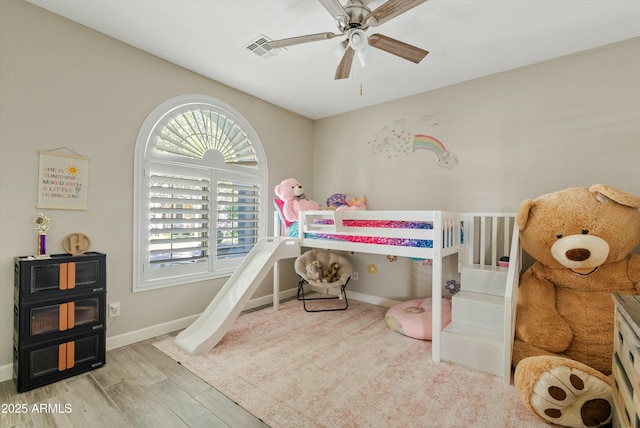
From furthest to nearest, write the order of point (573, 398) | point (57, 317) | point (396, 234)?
point (396, 234) → point (57, 317) → point (573, 398)

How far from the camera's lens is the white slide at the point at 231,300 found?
8.25 ft

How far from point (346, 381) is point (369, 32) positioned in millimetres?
2654

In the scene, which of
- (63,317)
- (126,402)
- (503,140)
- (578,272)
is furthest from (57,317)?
(503,140)

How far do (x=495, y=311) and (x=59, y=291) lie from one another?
324cm

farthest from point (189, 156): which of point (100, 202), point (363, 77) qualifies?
point (363, 77)

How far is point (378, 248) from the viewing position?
2.72 m

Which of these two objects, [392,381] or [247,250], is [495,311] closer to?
[392,381]

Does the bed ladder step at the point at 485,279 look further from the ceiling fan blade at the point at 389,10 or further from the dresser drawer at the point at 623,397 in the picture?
the ceiling fan blade at the point at 389,10

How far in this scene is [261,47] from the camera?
99.3 inches

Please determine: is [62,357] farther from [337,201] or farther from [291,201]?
[337,201]

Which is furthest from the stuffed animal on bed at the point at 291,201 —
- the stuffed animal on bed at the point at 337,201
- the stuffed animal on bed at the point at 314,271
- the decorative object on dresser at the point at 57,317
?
the decorative object on dresser at the point at 57,317

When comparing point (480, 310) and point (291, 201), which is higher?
point (291, 201)

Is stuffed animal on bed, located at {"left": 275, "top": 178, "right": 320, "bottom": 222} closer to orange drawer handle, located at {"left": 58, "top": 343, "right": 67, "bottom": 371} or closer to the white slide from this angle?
the white slide

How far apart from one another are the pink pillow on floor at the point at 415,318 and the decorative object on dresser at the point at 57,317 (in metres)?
2.51
